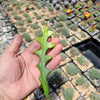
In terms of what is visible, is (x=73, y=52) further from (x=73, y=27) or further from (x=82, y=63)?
(x=73, y=27)

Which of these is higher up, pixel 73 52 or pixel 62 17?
pixel 62 17

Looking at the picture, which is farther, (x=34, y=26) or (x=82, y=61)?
(x=34, y=26)

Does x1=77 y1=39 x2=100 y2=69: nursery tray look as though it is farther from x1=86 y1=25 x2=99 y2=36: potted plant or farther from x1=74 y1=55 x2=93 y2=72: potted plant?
x1=74 y1=55 x2=93 y2=72: potted plant

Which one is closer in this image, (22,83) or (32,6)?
(22,83)

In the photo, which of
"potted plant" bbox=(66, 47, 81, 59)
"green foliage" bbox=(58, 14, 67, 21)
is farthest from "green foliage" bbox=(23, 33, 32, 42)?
"green foliage" bbox=(58, 14, 67, 21)

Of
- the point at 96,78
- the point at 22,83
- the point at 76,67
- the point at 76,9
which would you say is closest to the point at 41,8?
the point at 76,9

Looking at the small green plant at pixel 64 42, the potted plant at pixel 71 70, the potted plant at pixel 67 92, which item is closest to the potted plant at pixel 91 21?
the small green plant at pixel 64 42

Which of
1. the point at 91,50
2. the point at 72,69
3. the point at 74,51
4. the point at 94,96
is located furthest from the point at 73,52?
the point at 94,96

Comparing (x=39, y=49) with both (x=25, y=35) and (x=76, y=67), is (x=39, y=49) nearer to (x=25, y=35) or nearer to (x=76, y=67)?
(x=76, y=67)
